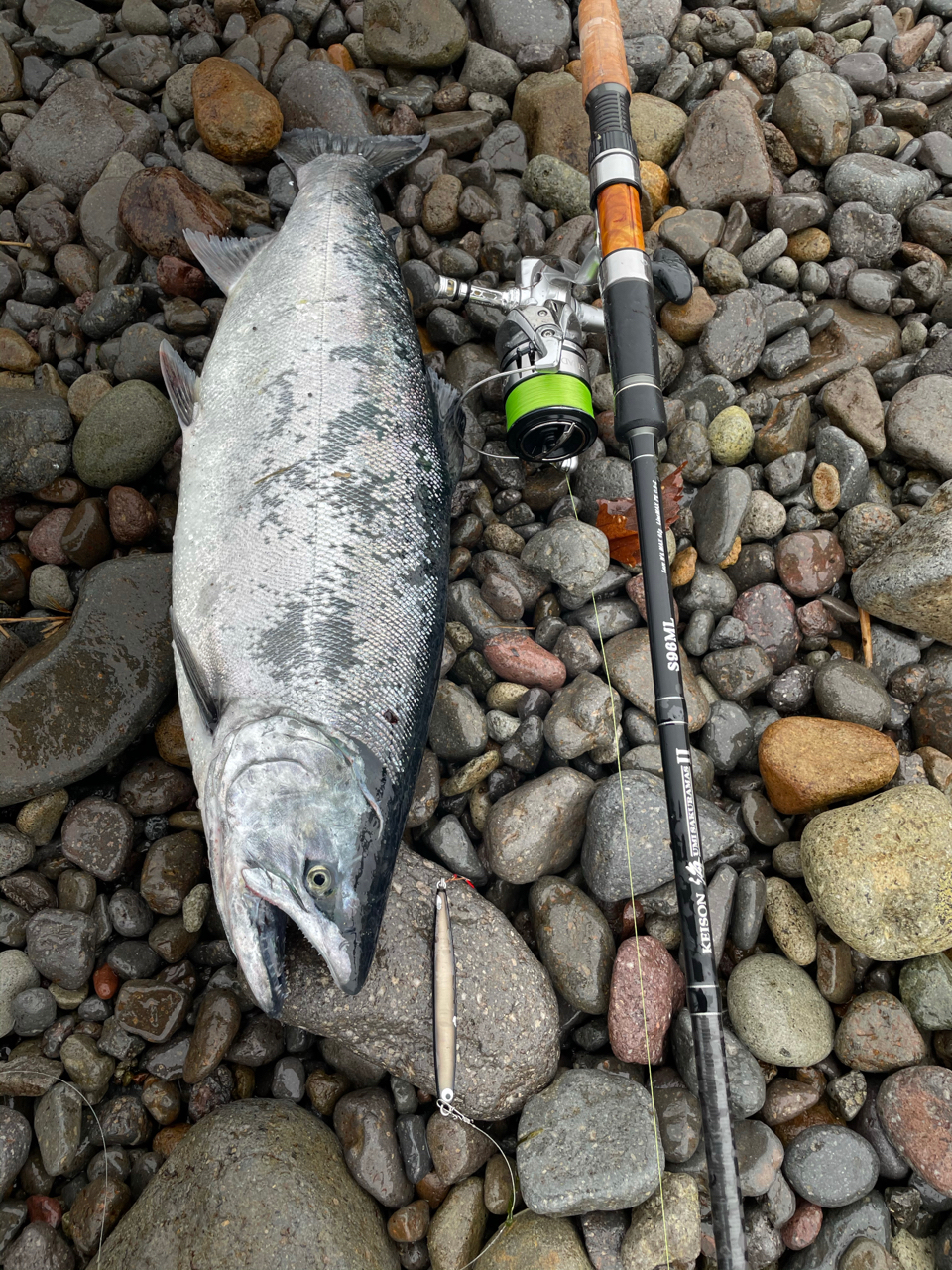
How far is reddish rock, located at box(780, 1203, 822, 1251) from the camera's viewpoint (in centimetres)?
274

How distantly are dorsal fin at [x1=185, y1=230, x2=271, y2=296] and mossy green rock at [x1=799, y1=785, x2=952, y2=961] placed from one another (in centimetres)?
371

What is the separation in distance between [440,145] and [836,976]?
4.90m

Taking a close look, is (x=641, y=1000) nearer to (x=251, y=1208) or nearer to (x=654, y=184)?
(x=251, y=1208)

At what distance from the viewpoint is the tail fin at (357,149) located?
3.95m

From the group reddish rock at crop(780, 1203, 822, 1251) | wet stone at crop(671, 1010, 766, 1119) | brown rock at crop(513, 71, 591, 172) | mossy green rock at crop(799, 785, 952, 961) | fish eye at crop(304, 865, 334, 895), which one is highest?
brown rock at crop(513, 71, 591, 172)

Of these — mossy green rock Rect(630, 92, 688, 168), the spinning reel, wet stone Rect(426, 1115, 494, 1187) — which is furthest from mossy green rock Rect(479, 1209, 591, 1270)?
mossy green rock Rect(630, 92, 688, 168)

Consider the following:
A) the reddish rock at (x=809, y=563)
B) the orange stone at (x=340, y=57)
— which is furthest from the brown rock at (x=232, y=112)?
the reddish rock at (x=809, y=563)

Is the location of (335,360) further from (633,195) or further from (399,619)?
(633,195)

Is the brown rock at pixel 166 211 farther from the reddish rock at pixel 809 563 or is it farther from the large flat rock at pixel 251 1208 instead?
the large flat rock at pixel 251 1208

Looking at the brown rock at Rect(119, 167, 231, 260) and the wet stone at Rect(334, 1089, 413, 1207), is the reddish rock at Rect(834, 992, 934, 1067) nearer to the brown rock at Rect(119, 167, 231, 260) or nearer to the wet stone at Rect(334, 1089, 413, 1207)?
the wet stone at Rect(334, 1089, 413, 1207)

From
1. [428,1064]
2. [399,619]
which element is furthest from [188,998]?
[399,619]

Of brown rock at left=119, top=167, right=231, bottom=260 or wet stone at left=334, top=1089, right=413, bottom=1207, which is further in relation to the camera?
brown rock at left=119, top=167, right=231, bottom=260

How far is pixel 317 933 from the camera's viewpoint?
237 cm

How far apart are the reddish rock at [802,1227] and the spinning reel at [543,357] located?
3.22 meters
